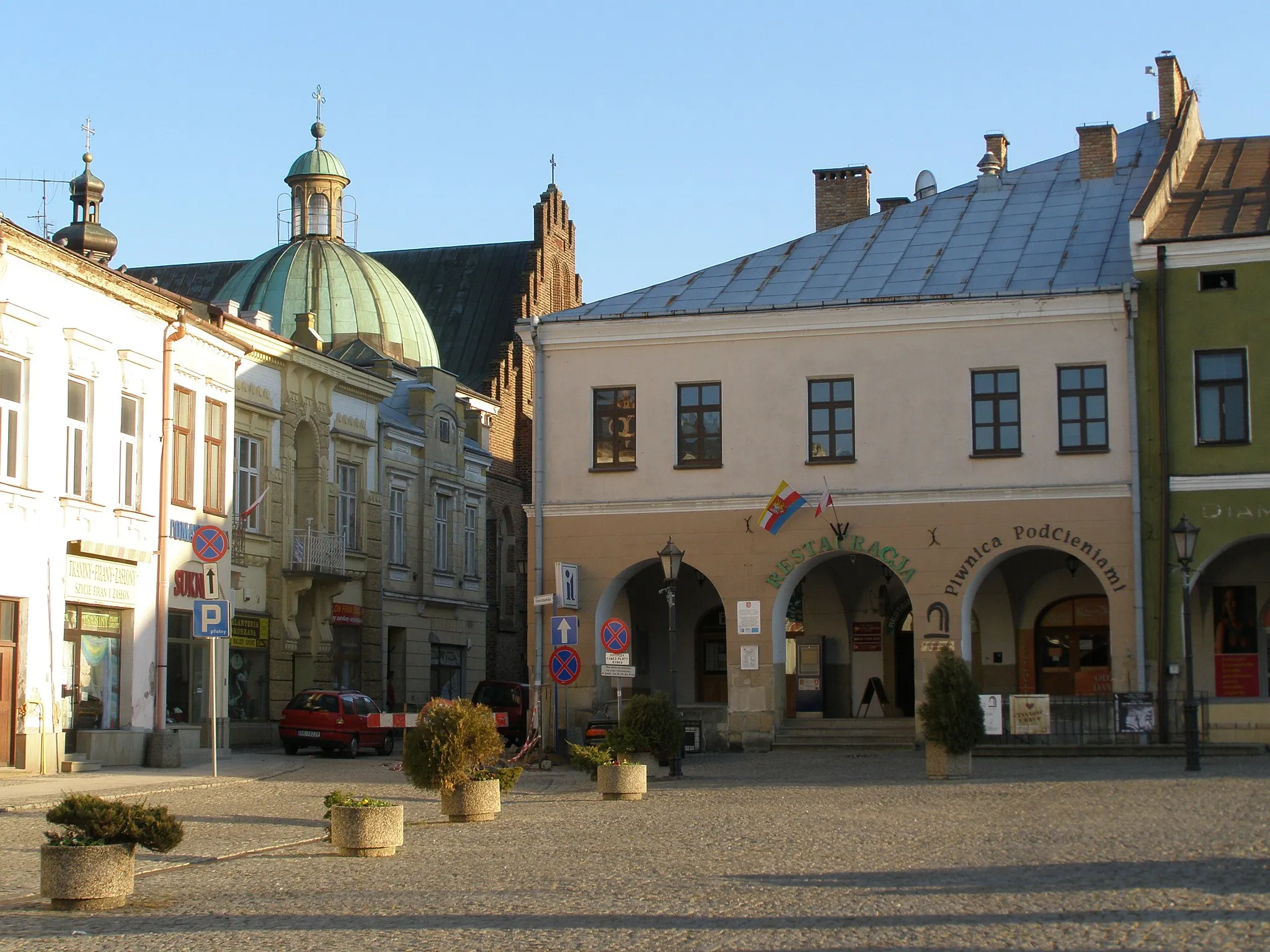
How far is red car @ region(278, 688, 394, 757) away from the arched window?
23.8 meters

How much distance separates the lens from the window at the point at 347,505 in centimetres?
4206

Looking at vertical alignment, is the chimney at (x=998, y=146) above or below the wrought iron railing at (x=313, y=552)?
above

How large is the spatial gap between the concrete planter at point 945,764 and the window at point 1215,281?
11.3 meters

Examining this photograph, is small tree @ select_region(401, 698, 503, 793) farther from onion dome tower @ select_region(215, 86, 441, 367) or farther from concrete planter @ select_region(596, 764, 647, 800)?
onion dome tower @ select_region(215, 86, 441, 367)

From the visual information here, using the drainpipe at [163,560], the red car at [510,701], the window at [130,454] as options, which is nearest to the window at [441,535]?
the red car at [510,701]

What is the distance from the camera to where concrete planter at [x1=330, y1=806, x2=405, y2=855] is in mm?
14883

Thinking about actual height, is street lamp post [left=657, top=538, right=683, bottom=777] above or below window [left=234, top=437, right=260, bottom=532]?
below

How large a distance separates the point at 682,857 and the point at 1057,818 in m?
4.76

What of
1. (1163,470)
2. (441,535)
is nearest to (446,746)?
(1163,470)

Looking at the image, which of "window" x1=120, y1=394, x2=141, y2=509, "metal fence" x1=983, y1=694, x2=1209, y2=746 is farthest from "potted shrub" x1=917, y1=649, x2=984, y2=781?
"window" x1=120, y1=394, x2=141, y2=509

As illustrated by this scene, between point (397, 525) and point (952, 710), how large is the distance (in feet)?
80.9

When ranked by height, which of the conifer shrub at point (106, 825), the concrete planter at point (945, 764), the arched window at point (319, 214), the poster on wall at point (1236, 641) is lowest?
the concrete planter at point (945, 764)

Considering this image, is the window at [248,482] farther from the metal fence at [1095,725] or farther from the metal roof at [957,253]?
the metal fence at [1095,725]

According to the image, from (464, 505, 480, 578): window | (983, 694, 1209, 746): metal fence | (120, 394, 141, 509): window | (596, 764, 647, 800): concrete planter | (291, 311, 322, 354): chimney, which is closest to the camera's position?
(596, 764, 647, 800): concrete planter
